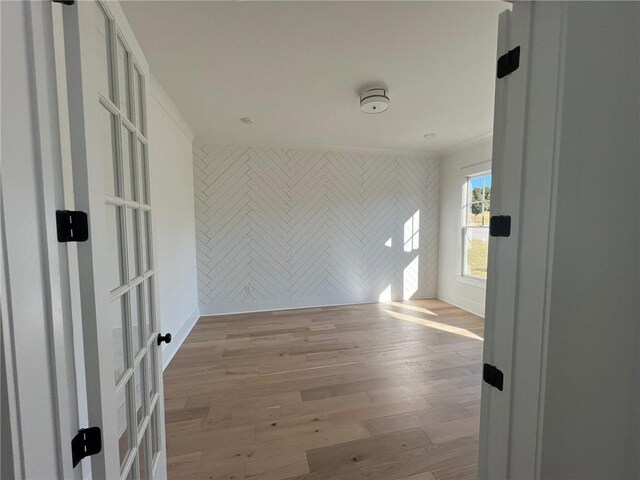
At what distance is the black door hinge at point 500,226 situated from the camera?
75cm

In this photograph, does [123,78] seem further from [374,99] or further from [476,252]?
[476,252]

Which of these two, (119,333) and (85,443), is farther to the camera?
(119,333)

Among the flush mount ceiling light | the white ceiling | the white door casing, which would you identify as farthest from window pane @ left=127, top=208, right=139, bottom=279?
the flush mount ceiling light

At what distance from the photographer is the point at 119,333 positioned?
3.09 ft

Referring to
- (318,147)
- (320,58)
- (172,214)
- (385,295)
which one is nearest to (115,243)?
(320,58)

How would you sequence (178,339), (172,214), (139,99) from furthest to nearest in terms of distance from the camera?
(178,339) < (172,214) < (139,99)

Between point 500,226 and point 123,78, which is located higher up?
point 123,78

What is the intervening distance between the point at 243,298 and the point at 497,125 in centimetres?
369

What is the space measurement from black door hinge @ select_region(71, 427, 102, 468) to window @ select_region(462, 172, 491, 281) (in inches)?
164

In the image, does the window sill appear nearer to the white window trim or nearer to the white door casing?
the white window trim

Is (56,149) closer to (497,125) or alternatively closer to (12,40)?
(12,40)

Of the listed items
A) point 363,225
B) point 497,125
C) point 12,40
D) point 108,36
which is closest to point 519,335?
point 497,125

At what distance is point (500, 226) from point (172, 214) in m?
2.80

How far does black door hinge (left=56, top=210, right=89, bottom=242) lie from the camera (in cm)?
58
